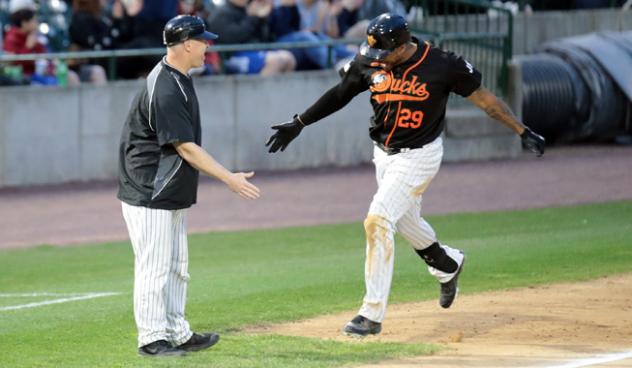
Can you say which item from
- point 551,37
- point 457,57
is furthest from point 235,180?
point 551,37

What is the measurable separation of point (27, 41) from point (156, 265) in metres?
11.0

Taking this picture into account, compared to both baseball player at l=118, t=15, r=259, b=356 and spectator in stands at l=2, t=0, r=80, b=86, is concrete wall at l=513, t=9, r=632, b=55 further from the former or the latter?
baseball player at l=118, t=15, r=259, b=356

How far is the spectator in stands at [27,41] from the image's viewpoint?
711 inches

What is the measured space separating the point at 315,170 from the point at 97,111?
3.31 meters

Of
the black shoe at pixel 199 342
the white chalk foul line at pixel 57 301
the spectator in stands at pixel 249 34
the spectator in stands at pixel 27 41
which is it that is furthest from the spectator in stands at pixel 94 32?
the black shoe at pixel 199 342

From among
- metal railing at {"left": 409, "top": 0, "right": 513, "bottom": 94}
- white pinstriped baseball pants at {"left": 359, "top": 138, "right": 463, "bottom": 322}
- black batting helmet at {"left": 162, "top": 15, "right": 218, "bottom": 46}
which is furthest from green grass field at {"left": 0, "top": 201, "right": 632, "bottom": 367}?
metal railing at {"left": 409, "top": 0, "right": 513, "bottom": 94}

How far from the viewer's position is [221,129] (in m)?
20.2

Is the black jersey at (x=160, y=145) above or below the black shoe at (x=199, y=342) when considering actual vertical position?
above

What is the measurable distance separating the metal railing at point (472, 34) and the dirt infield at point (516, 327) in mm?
11501

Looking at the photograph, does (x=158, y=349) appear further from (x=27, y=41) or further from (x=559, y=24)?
(x=559, y=24)

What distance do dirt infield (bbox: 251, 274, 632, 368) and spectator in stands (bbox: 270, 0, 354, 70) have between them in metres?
10.5

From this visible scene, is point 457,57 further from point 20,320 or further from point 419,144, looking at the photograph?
point 20,320

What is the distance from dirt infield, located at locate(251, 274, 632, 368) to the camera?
805 centimetres

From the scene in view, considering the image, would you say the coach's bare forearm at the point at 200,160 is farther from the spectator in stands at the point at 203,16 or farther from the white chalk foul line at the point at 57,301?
the spectator in stands at the point at 203,16
